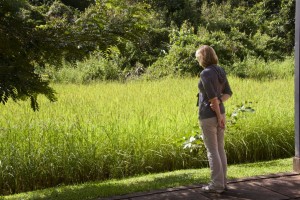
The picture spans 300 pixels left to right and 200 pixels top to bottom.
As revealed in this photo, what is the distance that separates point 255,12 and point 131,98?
43.6ft

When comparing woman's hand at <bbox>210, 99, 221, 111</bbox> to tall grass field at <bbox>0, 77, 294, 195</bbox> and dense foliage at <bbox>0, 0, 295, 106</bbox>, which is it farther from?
tall grass field at <bbox>0, 77, 294, 195</bbox>

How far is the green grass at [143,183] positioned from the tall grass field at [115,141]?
402 millimetres

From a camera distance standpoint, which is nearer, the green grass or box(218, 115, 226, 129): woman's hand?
box(218, 115, 226, 129): woman's hand

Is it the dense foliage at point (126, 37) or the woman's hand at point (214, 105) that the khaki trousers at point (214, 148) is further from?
the dense foliage at point (126, 37)

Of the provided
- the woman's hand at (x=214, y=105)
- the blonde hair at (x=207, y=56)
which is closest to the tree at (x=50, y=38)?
the blonde hair at (x=207, y=56)

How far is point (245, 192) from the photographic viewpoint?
15.5 ft

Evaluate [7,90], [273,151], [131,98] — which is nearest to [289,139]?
[273,151]

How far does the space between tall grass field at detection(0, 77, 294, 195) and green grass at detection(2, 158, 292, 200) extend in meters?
0.40

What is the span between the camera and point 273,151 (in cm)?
723

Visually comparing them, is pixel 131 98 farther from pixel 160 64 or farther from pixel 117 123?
pixel 160 64

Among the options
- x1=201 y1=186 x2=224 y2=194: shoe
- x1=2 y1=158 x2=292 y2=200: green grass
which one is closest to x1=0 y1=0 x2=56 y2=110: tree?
x1=2 y1=158 x2=292 y2=200: green grass

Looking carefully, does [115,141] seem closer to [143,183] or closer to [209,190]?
[143,183]

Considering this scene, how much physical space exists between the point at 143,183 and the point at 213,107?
141 cm

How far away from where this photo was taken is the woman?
14.7 ft
